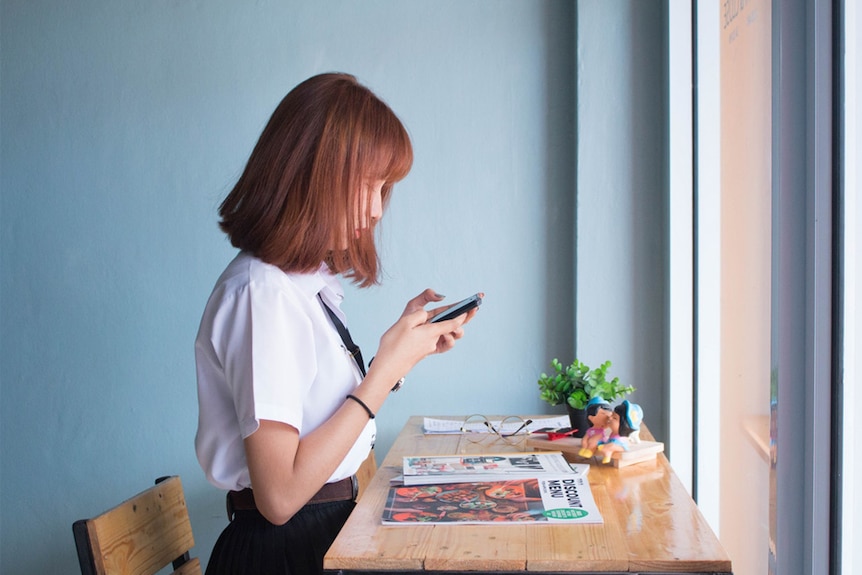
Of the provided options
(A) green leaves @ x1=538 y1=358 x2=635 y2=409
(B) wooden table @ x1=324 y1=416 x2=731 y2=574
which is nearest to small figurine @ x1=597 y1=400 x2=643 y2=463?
(A) green leaves @ x1=538 y1=358 x2=635 y2=409

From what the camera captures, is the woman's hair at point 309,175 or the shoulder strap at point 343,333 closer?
the woman's hair at point 309,175

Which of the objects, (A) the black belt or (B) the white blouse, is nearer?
(B) the white blouse

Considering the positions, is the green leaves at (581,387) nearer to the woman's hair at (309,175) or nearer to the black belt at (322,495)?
the black belt at (322,495)

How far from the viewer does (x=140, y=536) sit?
1.41 metres

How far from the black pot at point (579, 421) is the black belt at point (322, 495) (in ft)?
2.03

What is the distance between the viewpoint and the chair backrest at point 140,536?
1.26 m

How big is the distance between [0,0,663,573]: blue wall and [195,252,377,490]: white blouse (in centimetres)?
128

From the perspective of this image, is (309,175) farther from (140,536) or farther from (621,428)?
(621,428)

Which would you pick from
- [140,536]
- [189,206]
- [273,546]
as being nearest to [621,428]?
[273,546]

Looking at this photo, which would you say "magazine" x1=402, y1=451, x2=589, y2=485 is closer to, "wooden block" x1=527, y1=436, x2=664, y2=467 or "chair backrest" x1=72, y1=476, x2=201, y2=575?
"wooden block" x1=527, y1=436, x2=664, y2=467

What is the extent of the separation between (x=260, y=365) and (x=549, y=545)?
53 centimetres

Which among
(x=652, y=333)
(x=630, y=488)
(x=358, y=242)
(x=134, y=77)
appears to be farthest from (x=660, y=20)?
(x=134, y=77)

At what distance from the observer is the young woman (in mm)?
1305

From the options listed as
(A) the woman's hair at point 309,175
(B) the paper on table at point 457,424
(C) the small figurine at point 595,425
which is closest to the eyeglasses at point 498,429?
(B) the paper on table at point 457,424
